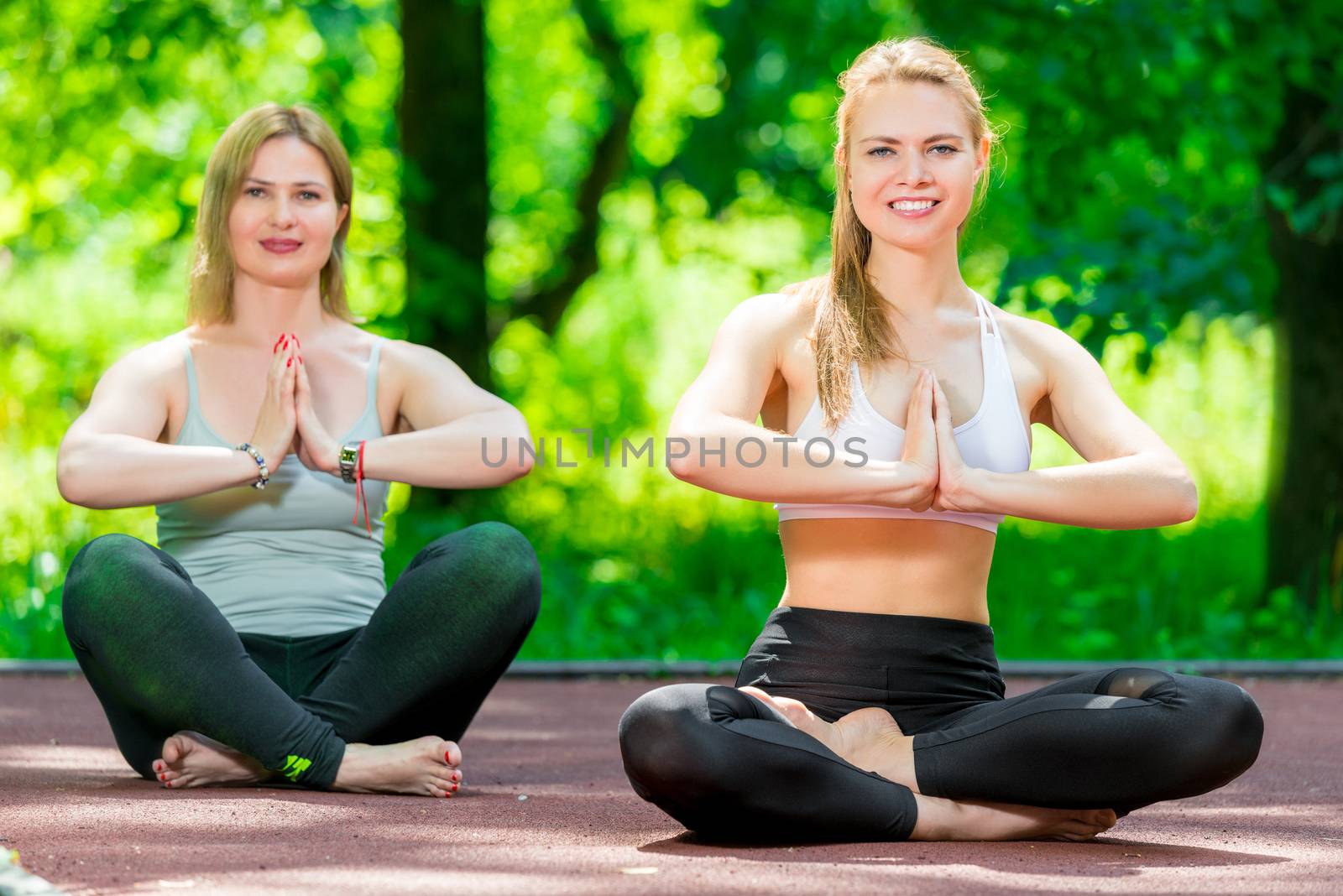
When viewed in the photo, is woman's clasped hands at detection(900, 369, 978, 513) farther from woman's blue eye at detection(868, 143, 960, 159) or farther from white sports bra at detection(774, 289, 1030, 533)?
woman's blue eye at detection(868, 143, 960, 159)

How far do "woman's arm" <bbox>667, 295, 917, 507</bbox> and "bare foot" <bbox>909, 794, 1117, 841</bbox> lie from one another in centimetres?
54

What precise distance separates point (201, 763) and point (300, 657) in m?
0.31

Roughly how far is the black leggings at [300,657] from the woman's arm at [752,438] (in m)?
0.70

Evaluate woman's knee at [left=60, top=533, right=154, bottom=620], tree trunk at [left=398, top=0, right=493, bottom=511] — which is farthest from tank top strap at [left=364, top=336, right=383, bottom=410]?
tree trunk at [left=398, top=0, right=493, bottom=511]

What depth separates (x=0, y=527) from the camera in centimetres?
882

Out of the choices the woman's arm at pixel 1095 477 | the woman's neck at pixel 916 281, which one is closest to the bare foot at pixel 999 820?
the woman's arm at pixel 1095 477

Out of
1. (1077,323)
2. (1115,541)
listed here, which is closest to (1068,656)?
(1077,323)

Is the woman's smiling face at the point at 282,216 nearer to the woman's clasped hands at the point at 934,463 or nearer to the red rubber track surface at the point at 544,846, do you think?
the red rubber track surface at the point at 544,846

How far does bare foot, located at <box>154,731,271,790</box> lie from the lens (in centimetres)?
338

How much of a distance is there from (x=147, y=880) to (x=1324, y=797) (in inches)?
97.8

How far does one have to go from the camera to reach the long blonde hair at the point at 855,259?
3.09 metres

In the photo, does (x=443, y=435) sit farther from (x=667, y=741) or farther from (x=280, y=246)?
(x=667, y=741)

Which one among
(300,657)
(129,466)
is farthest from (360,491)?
(129,466)

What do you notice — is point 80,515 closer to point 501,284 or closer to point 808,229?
point 501,284
